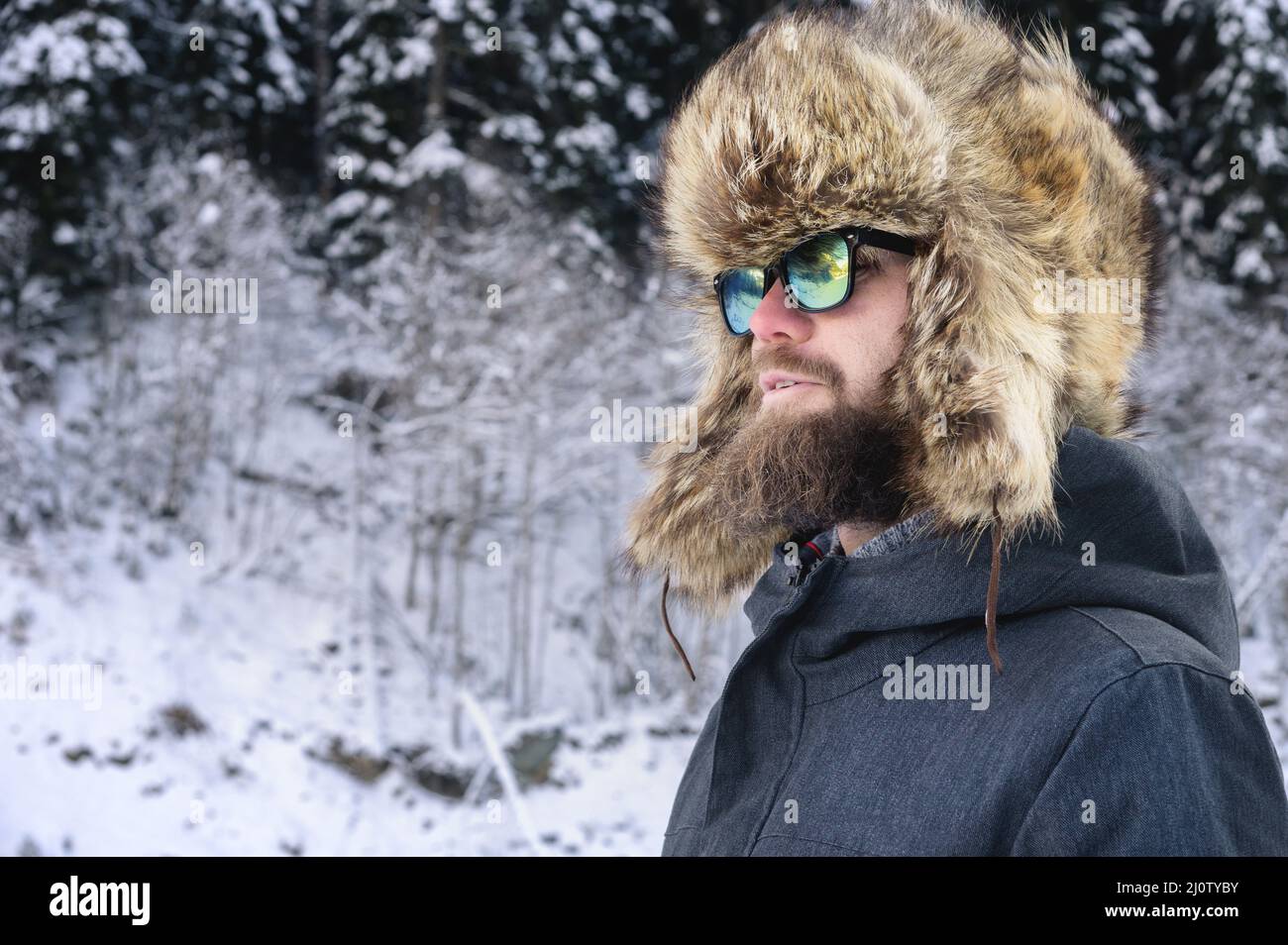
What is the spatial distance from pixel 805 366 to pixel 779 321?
11 centimetres

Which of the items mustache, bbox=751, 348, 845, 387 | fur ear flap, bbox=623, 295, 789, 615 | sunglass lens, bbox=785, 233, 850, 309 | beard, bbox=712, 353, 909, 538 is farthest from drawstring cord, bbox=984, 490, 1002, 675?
fur ear flap, bbox=623, 295, 789, 615

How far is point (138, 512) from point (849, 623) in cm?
1447

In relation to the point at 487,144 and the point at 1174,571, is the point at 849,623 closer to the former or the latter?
the point at 1174,571

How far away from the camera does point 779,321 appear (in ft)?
5.88

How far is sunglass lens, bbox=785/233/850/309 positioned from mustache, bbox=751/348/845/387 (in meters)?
0.09

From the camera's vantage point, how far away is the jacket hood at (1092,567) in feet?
4.46

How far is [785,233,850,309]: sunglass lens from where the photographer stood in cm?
173

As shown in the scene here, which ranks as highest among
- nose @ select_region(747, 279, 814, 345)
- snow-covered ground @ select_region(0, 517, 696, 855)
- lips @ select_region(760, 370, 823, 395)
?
nose @ select_region(747, 279, 814, 345)

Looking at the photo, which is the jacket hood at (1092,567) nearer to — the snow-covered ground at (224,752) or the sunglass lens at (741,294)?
the sunglass lens at (741,294)

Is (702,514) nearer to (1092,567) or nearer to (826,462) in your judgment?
(826,462)

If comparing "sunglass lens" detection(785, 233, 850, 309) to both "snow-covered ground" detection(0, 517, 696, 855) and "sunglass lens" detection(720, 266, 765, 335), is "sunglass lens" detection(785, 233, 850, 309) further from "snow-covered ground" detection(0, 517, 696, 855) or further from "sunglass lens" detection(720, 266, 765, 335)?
"snow-covered ground" detection(0, 517, 696, 855)

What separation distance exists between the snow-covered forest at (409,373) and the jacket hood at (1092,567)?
32.2 feet

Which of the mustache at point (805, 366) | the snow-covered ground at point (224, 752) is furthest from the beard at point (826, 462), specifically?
the snow-covered ground at point (224, 752)

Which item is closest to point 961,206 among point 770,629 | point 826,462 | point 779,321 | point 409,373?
point 779,321
